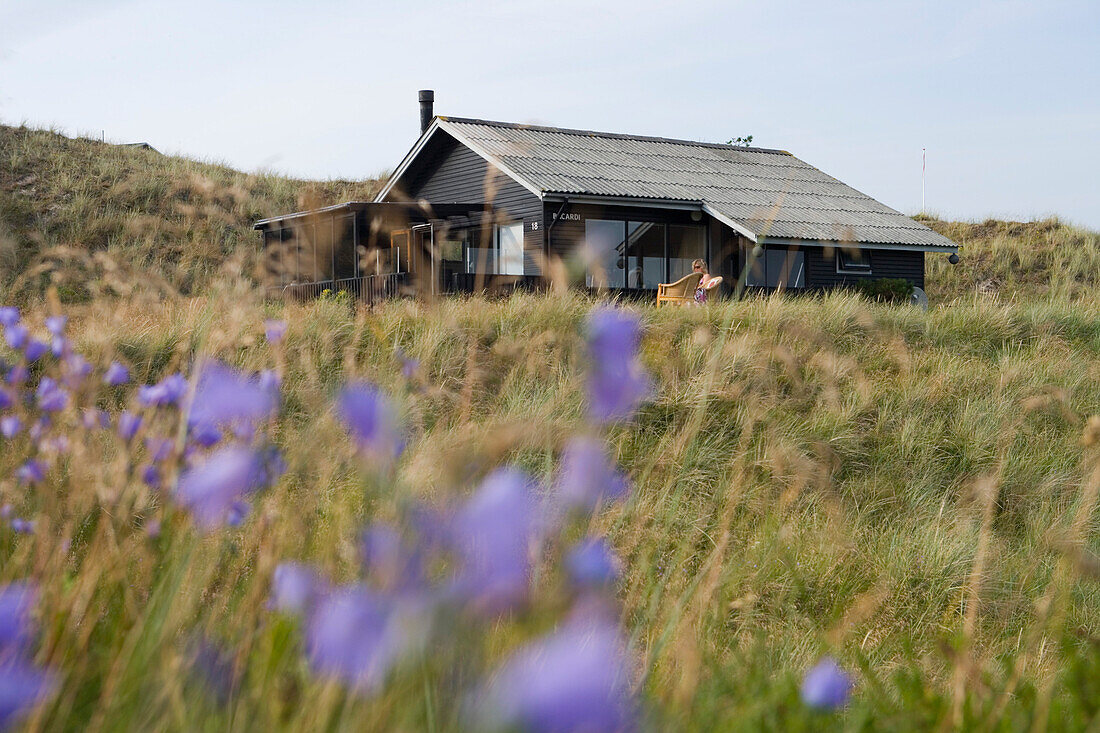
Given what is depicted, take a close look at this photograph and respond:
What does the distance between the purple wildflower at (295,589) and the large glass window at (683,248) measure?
1873 cm

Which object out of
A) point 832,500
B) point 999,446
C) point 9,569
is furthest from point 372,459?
point 999,446

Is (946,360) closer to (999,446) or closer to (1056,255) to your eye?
(999,446)

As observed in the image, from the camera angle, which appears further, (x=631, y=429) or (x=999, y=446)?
(x=999, y=446)

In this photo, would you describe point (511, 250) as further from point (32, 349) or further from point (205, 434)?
point (205, 434)

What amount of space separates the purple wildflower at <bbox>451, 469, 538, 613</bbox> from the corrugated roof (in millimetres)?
15293

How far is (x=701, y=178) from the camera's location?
20.6 m

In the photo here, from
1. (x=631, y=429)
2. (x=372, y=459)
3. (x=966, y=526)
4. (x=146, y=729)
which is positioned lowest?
(x=966, y=526)

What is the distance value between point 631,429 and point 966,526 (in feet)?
7.37

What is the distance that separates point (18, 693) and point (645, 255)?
61.8 feet

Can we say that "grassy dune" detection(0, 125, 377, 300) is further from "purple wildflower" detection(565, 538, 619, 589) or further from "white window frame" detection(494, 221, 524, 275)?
"purple wildflower" detection(565, 538, 619, 589)

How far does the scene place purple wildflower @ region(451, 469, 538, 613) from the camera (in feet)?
Result: 2.45

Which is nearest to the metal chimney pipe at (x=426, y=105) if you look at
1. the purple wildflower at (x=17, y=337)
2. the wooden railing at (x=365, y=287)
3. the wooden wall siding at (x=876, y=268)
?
the wooden railing at (x=365, y=287)

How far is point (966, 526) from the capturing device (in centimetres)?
579

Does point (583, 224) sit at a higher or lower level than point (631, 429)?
higher
